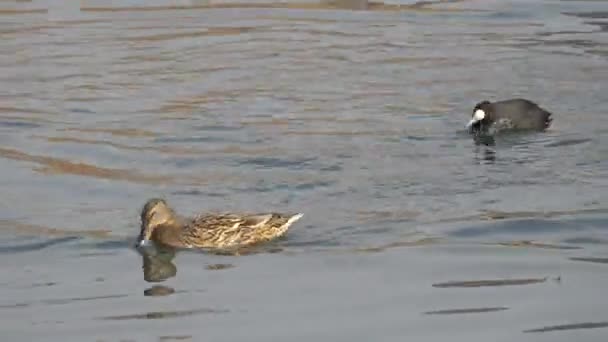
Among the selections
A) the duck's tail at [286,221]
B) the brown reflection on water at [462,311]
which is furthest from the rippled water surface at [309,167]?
the duck's tail at [286,221]

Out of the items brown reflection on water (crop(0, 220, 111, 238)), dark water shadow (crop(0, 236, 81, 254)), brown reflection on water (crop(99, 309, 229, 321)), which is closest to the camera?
brown reflection on water (crop(99, 309, 229, 321))

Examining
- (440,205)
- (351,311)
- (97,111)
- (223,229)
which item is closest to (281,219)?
(223,229)

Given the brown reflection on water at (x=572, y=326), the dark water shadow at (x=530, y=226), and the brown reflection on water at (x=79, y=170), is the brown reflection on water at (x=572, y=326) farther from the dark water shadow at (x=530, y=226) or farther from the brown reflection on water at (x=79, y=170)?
the brown reflection on water at (x=79, y=170)

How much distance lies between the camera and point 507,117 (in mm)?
16609

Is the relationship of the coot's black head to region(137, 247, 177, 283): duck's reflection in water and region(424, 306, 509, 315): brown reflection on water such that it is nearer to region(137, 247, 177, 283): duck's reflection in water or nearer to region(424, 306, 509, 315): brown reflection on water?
region(137, 247, 177, 283): duck's reflection in water

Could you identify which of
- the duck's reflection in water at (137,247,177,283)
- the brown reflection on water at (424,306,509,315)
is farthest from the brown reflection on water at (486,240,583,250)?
the duck's reflection in water at (137,247,177,283)

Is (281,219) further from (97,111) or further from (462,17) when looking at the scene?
(462,17)

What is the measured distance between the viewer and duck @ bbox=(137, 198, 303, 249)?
41.1 ft

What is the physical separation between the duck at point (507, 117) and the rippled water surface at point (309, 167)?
159 millimetres

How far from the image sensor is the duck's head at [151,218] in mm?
12609

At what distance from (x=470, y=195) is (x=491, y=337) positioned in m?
4.10

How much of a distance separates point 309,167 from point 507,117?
8.92 ft

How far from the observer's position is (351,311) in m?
10.3

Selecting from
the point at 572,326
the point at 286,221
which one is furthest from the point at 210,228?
the point at 572,326
